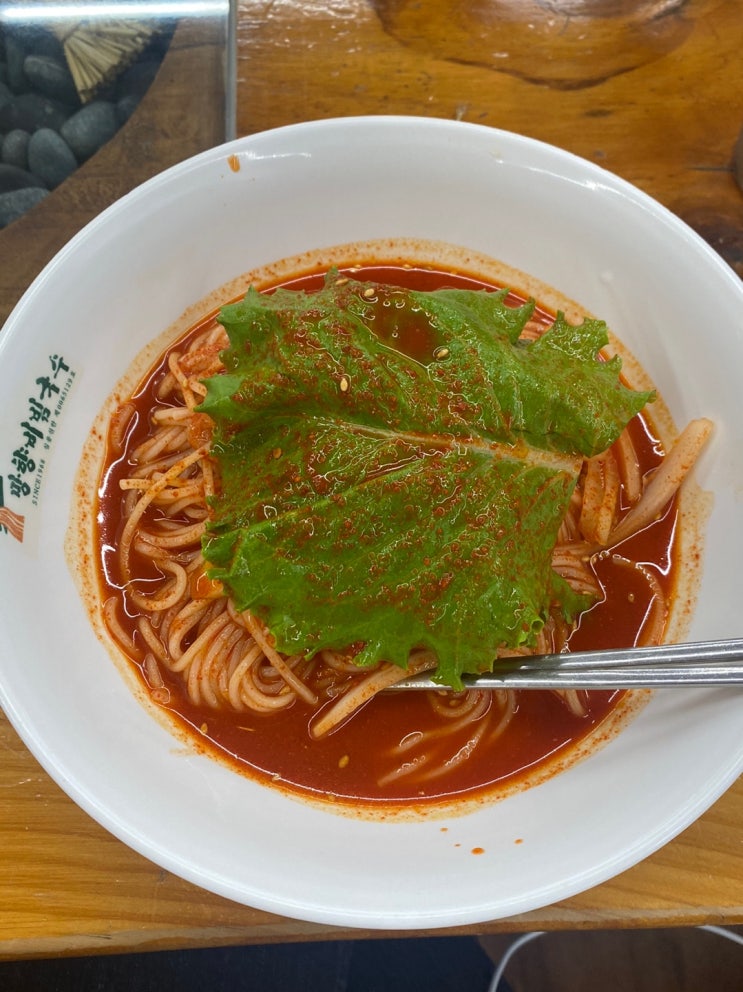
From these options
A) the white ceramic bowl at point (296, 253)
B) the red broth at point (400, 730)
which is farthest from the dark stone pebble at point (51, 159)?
the red broth at point (400, 730)

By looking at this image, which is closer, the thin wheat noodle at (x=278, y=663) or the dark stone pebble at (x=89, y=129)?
the thin wheat noodle at (x=278, y=663)

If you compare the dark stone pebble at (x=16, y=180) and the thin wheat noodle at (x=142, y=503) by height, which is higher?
the dark stone pebble at (x=16, y=180)

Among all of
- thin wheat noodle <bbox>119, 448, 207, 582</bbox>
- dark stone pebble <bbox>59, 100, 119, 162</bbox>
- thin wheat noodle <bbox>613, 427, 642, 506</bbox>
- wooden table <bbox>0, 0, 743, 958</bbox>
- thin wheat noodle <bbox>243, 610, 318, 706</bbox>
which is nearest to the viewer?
thin wheat noodle <bbox>243, 610, 318, 706</bbox>

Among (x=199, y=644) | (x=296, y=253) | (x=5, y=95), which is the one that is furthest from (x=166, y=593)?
(x=5, y=95)

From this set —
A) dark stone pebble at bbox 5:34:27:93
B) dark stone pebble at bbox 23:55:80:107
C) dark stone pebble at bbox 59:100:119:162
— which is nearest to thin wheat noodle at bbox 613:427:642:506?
dark stone pebble at bbox 59:100:119:162

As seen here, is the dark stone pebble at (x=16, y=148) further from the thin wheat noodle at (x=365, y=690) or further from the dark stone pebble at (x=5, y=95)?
the thin wheat noodle at (x=365, y=690)

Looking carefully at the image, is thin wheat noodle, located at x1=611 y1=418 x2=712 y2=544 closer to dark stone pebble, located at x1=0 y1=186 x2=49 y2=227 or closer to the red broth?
the red broth
